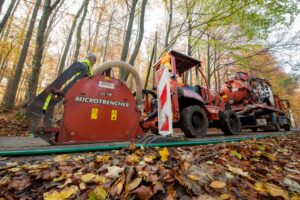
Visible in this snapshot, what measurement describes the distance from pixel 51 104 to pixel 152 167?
2316 mm

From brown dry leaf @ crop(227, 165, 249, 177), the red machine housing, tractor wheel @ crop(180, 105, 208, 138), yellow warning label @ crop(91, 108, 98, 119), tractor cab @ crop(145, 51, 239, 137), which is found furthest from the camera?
tractor wheel @ crop(180, 105, 208, 138)

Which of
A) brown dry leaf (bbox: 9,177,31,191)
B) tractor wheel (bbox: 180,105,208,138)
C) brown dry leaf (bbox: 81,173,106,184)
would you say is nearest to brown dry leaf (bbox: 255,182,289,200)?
brown dry leaf (bbox: 81,173,106,184)

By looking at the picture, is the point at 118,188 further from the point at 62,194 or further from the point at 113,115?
the point at 113,115

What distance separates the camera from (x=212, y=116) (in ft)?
18.2

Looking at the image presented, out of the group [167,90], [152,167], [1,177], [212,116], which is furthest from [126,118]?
[212,116]

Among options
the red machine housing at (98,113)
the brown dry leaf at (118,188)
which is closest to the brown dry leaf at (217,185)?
the brown dry leaf at (118,188)

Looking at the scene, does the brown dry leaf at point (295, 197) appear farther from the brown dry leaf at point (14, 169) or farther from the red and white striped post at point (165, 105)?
the red and white striped post at point (165, 105)

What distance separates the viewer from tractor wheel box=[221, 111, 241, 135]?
6.11 metres

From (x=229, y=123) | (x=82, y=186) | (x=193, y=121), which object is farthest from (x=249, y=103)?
(x=82, y=186)

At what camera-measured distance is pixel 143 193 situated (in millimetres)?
1049

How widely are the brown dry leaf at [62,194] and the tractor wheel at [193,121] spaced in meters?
3.75

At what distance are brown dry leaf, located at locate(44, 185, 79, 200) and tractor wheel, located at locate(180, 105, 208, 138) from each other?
3.75 metres

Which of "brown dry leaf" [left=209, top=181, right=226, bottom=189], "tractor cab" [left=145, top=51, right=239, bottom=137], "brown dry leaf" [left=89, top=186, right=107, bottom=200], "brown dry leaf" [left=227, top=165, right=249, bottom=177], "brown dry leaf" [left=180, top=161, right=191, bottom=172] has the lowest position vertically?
"brown dry leaf" [left=89, top=186, right=107, bottom=200]

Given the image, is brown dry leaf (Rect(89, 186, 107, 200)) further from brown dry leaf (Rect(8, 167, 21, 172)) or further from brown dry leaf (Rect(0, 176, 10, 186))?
brown dry leaf (Rect(8, 167, 21, 172))
